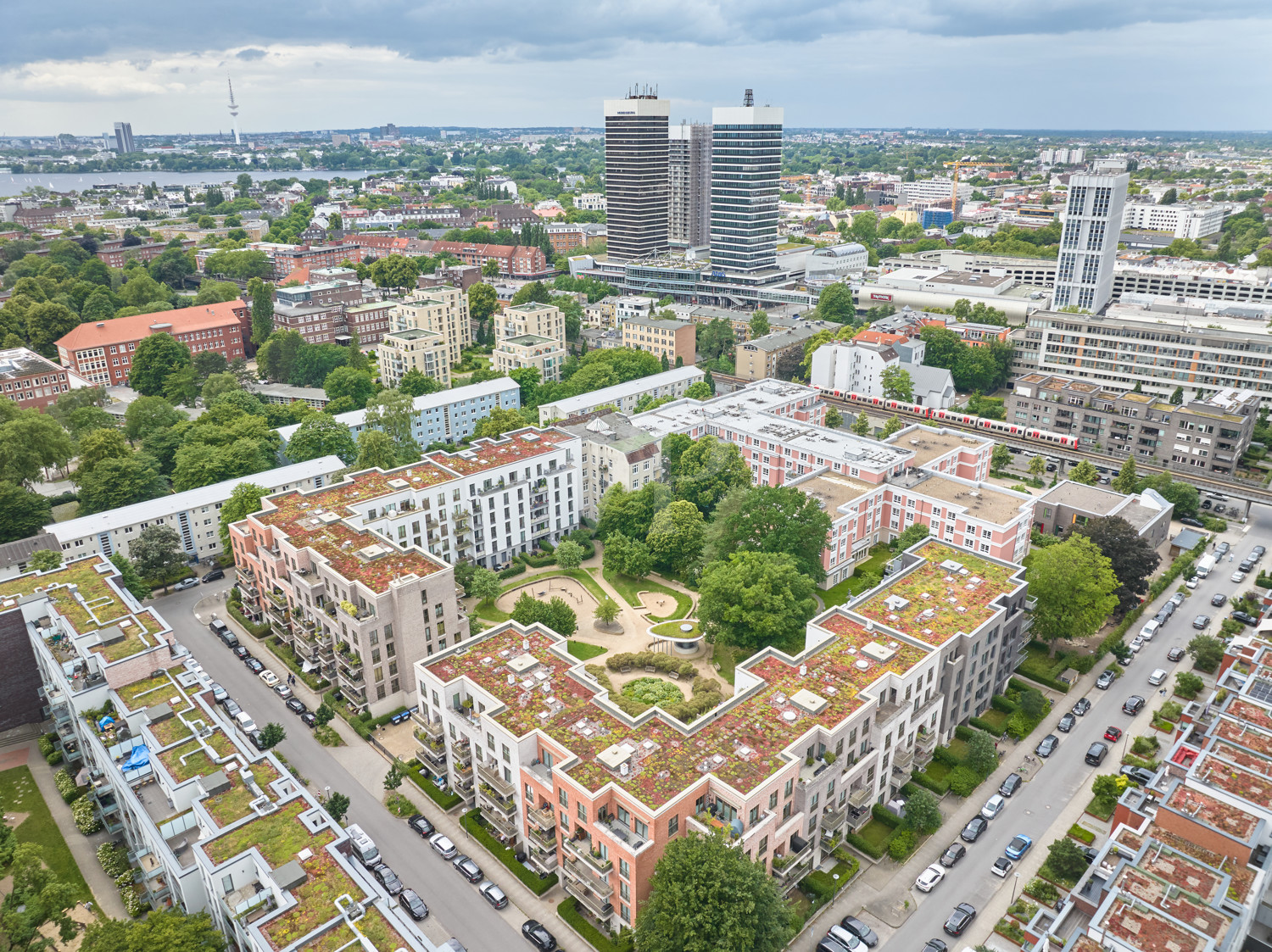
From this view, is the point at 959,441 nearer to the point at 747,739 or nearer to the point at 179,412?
the point at 747,739

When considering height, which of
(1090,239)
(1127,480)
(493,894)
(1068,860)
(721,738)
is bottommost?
(493,894)

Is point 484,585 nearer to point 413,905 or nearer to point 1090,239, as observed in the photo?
point 413,905

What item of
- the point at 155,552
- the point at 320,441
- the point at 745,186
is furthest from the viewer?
the point at 745,186

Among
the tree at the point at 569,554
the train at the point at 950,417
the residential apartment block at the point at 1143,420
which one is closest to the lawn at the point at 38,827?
the tree at the point at 569,554

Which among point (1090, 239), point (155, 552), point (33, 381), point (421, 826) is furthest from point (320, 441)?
point (1090, 239)

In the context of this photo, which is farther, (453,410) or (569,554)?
(453,410)
